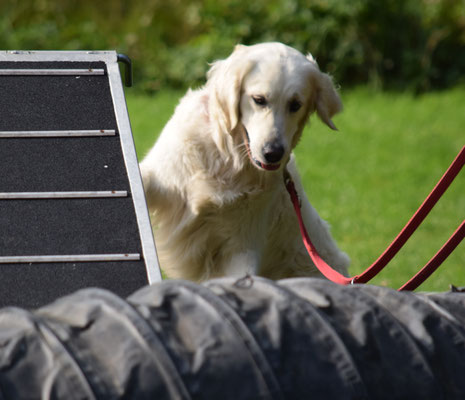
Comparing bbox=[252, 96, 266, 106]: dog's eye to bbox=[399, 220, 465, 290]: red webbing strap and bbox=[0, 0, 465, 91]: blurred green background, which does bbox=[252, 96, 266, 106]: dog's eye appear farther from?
bbox=[0, 0, 465, 91]: blurred green background

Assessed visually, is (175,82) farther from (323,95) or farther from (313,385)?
(313,385)

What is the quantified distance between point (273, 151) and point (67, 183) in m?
0.98

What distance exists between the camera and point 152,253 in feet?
10.00

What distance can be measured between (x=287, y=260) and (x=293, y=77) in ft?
3.62

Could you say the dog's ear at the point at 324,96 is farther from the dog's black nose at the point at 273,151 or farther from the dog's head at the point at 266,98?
the dog's black nose at the point at 273,151

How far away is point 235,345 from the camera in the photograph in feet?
6.26

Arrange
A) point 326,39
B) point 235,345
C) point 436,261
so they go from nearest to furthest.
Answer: point 235,345 < point 436,261 < point 326,39

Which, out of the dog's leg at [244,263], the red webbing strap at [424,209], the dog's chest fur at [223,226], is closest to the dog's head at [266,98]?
the dog's chest fur at [223,226]

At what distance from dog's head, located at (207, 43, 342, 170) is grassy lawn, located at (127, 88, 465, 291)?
82.7 inches

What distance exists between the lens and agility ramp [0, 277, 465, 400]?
5.97 ft

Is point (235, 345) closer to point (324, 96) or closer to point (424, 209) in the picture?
point (424, 209)

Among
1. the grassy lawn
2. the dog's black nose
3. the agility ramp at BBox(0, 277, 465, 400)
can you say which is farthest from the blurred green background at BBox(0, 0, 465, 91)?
the agility ramp at BBox(0, 277, 465, 400)

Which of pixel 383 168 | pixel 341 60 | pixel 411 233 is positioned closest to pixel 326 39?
pixel 341 60

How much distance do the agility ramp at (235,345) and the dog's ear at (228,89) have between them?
1.68 m
